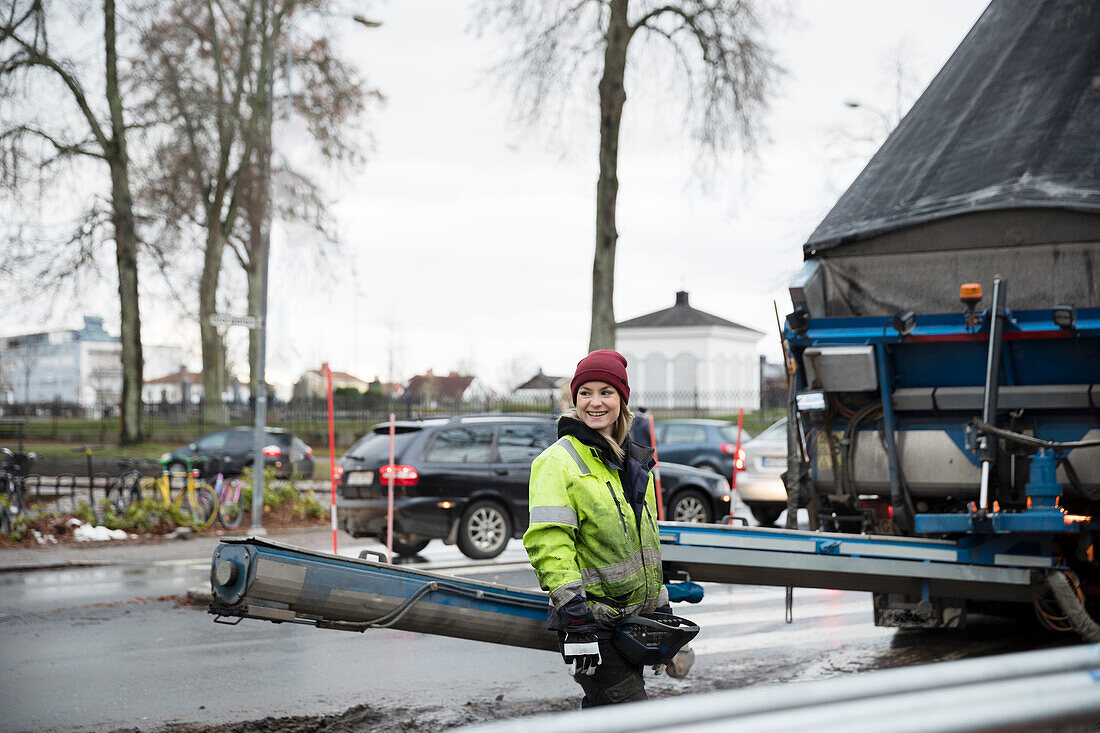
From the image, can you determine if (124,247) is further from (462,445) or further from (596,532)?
(596,532)

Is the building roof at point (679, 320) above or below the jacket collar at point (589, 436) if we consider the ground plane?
above

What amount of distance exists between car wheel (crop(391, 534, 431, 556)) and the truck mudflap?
798 cm

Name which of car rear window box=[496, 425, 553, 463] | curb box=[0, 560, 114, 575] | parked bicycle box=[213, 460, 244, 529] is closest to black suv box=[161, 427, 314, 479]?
parked bicycle box=[213, 460, 244, 529]

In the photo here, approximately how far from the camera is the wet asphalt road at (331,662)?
6.52 meters

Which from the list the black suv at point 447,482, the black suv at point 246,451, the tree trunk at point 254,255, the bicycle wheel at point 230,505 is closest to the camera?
the black suv at point 447,482

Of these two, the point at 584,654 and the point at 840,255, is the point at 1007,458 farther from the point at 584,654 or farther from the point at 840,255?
the point at 584,654

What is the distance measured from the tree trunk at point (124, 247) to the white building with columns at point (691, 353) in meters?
41.8

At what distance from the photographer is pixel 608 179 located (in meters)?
21.1

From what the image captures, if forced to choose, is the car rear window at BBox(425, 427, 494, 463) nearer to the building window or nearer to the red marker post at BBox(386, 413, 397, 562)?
the red marker post at BBox(386, 413, 397, 562)

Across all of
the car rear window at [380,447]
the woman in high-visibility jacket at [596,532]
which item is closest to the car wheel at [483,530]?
the car rear window at [380,447]

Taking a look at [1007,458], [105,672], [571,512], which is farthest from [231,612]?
[1007,458]

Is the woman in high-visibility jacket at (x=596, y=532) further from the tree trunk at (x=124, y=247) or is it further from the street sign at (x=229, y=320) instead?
the tree trunk at (x=124, y=247)

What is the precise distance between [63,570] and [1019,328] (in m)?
10.8

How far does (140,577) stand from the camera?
1238 centimetres
